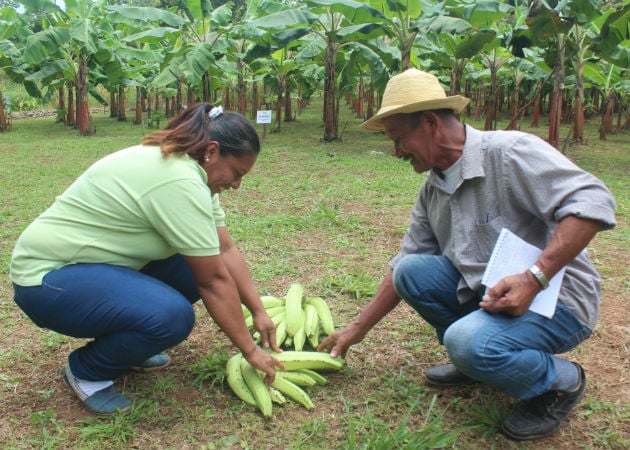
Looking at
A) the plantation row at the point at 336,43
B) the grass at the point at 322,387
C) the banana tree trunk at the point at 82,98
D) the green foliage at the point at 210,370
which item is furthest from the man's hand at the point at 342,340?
the banana tree trunk at the point at 82,98

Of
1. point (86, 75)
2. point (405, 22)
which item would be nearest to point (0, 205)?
point (405, 22)

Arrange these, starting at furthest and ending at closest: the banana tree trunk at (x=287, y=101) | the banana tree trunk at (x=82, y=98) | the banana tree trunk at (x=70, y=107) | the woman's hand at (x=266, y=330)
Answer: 1. the banana tree trunk at (x=287, y=101)
2. the banana tree trunk at (x=70, y=107)
3. the banana tree trunk at (x=82, y=98)
4. the woman's hand at (x=266, y=330)

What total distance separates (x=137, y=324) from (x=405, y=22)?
8987 millimetres

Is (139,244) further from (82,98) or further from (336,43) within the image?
(82,98)

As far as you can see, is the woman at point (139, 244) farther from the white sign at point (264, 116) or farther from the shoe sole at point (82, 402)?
the white sign at point (264, 116)

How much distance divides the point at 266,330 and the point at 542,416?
1276mm

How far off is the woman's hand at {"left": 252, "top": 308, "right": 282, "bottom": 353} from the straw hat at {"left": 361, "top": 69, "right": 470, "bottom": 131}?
110 cm

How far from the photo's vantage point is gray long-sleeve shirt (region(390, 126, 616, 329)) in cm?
198

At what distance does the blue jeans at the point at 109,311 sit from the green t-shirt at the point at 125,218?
0.07 meters

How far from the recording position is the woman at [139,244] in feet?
7.10

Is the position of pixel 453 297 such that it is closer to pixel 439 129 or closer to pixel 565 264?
pixel 565 264

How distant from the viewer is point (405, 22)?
9875mm

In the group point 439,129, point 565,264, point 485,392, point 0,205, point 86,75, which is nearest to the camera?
point 565,264

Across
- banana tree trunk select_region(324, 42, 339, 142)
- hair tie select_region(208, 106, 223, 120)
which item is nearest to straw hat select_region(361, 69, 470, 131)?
hair tie select_region(208, 106, 223, 120)
